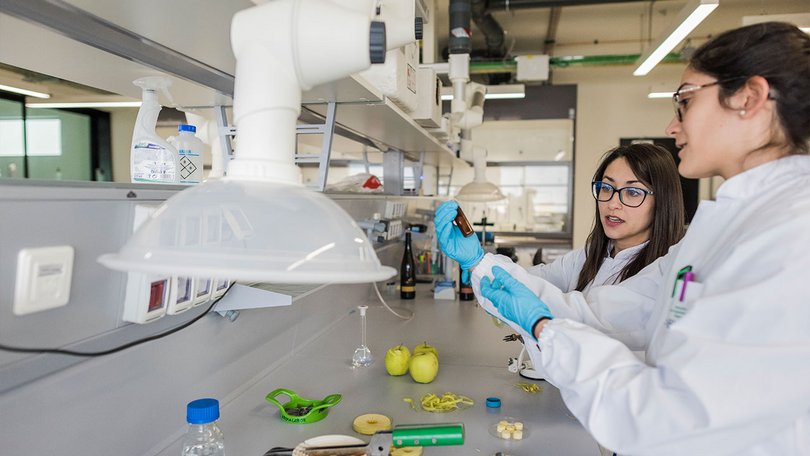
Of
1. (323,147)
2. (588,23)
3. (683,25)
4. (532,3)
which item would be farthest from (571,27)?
(323,147)

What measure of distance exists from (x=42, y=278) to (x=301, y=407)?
0.69 m

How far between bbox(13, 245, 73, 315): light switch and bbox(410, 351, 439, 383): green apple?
0.95 metres

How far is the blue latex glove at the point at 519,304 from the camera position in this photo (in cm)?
117

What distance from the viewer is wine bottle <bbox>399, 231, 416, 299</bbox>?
9.44 ft

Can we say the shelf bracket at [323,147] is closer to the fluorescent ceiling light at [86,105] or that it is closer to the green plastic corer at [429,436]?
the green plastic corer at [429,436]

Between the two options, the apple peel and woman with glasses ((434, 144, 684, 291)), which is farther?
woman with glasses ((434, 144, 684, 291))

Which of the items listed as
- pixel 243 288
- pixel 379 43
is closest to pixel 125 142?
pixel 243 288

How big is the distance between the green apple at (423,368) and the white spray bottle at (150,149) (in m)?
0.83

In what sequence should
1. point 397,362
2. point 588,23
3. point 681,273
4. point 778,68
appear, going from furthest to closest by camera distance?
point 588,23 < point 397,362 < point 681,273 < point 778,68

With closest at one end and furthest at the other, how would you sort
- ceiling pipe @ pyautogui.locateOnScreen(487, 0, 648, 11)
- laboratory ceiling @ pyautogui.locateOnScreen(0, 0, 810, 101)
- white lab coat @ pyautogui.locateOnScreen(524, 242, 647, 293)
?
1. white lab coat @ pyautogui.locateOnScreen(524, 242, 647, 293)
2. ceiling pipe @ pyautogui.locateOnScreen(487, 0, 648, 11)
3. laboratory ceiling @ pyautogui.locateOnScreen(0, 0, 810, 101)

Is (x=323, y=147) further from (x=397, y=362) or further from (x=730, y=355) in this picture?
(x=730, y=355)

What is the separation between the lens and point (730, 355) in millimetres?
799

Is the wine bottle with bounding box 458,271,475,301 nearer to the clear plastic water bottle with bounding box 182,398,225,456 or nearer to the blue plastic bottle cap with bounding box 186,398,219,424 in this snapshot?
the clear plastic water bottle with bounding box 182,398,225,456

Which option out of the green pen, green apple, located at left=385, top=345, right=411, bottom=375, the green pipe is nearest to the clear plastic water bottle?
green apple, located at left=385, top=345, right=411, bottom=375
